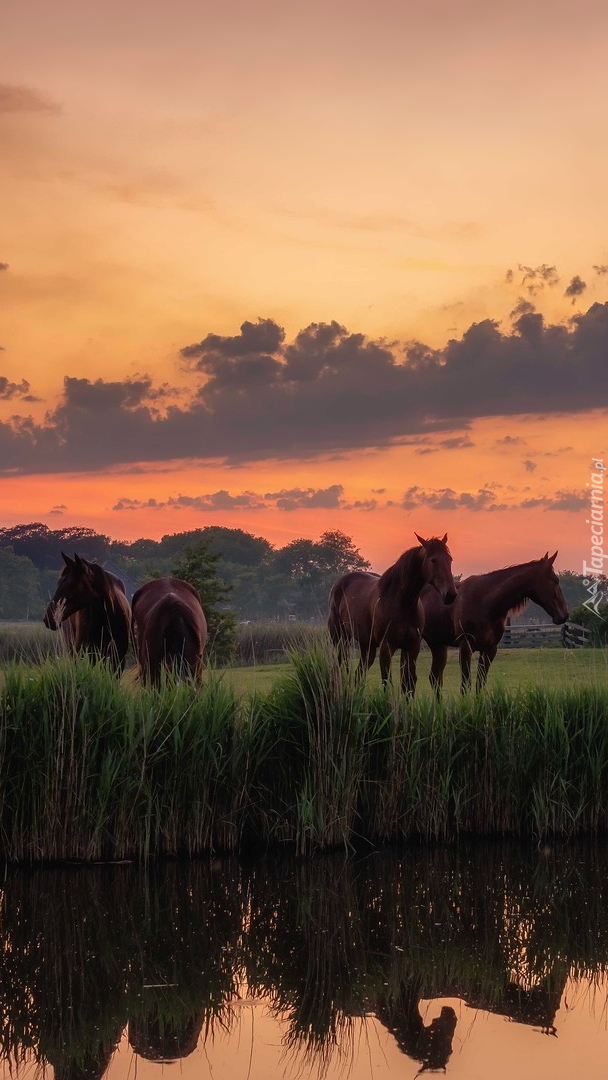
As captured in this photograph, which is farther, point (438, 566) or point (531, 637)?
point (531, 637)

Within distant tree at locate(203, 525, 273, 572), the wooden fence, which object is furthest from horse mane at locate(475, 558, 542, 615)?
distant tree at locate(203, 525, 273, 572)

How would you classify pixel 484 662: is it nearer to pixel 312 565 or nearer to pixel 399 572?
pixel 399 572

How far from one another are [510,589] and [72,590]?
5.75 meters

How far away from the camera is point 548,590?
13.8 m

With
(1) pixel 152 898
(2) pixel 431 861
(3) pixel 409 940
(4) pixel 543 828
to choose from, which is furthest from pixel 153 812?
(4) pixel 543 828

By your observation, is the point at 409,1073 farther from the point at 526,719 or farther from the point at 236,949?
the point at 526,719

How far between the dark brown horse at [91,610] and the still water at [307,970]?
4105 millimetres

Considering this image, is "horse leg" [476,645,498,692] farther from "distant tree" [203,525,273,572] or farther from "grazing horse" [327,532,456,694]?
"distant tree" [203,525,273,572]

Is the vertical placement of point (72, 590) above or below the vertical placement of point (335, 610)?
above

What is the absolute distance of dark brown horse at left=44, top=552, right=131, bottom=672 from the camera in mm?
12031

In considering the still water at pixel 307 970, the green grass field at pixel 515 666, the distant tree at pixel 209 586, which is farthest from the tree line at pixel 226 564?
the still water at pixel 307 970

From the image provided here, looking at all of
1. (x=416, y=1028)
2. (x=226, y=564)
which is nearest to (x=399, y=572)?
(x=416, y=1028)

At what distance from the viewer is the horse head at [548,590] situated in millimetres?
13539

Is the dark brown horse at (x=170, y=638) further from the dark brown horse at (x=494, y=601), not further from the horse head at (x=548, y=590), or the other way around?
the horse head at (x=548, y=590)
